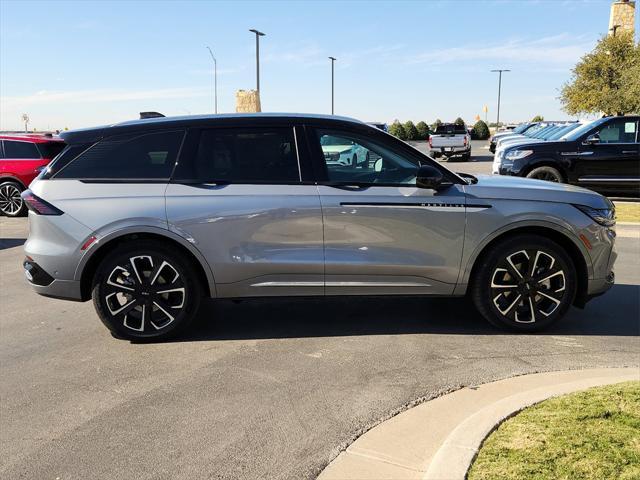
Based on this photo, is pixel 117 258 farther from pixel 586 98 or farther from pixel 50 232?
pixel 586 98

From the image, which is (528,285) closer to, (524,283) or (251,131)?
(524,283)

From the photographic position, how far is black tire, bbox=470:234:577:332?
15.8 feet

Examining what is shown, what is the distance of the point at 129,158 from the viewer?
4836 millimetres

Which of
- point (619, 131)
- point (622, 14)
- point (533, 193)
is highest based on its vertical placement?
point (622, 14)

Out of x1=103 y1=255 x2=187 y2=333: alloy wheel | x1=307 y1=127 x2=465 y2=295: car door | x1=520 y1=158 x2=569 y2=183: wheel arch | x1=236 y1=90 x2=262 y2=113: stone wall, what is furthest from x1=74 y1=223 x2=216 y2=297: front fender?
x1=236 y1=90 x2=262 y2=113: stone wall

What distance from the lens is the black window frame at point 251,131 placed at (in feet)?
15.6

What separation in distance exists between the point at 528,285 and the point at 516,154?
8589 mm

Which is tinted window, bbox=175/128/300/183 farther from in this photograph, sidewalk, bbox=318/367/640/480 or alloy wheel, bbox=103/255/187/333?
sidewalk, bbox=318/367/640/480

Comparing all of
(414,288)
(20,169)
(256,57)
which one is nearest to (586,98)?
(256,57)

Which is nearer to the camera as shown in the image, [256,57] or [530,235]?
[530,235]

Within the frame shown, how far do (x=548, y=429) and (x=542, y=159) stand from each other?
1067 cm

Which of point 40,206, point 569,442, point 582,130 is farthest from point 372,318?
point 582,130

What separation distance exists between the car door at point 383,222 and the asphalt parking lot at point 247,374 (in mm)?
545

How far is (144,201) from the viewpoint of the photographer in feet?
15.4
